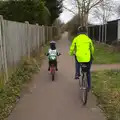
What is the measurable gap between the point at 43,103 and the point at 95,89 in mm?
1771

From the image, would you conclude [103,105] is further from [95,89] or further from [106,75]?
[106,75]

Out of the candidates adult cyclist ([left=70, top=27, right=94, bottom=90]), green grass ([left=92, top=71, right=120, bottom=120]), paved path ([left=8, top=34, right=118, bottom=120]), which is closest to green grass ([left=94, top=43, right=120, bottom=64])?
green grass ([left=92, top=71, right=120, bottom=120])

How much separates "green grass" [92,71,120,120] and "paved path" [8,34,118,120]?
0.18 meters

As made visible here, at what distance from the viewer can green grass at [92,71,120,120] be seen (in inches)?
241

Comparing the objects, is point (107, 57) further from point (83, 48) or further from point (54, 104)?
point (54, 104)

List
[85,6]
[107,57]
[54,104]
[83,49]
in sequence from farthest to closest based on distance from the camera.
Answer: [85,6] < [107,57] < [83,49] < [54,104]

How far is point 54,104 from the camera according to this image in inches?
271

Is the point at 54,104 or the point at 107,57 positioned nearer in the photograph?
the point at 54,104

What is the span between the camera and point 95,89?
26.5 ft

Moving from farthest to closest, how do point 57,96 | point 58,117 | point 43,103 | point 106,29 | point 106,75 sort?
1. point 106,29
2. point 106,75
3. point 57,96
4. point 43,103
5. point 58,117

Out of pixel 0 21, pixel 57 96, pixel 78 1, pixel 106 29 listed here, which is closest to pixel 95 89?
pixel 57 96

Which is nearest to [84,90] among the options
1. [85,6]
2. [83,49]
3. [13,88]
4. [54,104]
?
[54,104]

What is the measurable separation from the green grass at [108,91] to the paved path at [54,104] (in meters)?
0.18

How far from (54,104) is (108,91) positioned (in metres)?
1.62
